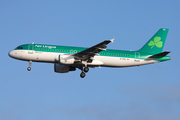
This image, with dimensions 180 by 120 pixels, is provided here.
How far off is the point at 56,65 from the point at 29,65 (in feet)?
15.0

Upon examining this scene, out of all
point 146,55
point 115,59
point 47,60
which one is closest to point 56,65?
point 47,60

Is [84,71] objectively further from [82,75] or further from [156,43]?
[156,43]

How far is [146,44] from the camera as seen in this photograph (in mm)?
52844

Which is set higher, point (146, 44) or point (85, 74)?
point (146, 44)

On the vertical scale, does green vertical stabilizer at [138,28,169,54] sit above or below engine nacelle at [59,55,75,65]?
above

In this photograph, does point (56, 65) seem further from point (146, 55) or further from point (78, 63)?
point (146, 55)

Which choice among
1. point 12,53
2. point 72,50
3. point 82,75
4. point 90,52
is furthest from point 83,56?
point 12,53

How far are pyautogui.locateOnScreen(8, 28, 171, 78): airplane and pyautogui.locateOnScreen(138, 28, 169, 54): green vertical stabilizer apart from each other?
0.52 ft

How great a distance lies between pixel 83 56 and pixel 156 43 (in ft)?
42.9

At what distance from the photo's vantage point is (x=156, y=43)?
53.1 m

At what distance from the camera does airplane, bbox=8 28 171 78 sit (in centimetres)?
4622

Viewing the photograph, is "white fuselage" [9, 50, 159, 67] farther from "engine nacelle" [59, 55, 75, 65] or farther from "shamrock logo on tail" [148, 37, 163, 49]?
"shamrock logo on tail" [148, 37, 163, 49]

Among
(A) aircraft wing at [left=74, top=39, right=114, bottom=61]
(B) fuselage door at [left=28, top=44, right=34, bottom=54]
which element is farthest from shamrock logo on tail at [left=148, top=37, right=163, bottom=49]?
(B) fuselage door at [left=28, top=44, right=34, bottom=54]

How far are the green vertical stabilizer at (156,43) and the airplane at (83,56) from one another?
159mm
